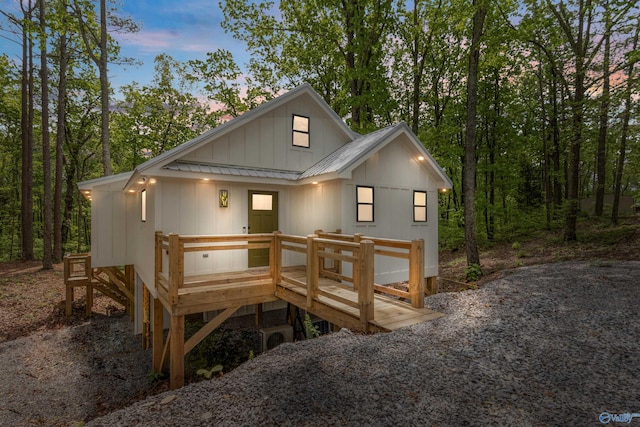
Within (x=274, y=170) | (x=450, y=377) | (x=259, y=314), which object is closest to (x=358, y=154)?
(x=274, y=170)

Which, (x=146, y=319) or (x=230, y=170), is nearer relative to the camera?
(x=230, y=170)

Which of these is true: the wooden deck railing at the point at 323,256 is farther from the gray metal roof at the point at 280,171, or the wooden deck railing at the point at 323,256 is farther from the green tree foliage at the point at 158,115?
the green tree foliage at the point at 158,115

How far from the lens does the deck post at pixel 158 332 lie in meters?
8.02

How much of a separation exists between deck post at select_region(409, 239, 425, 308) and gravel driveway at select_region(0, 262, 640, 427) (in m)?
0.60

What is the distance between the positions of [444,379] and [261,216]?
274 inches

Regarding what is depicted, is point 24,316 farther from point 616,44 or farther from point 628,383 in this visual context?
point 616,44

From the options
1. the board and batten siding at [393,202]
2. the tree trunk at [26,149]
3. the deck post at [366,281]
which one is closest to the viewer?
the deck post at [366,281]

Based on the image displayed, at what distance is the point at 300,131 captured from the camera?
10.5 m

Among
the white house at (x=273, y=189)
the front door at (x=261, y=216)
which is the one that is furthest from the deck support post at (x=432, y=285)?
the front door at (x=261, y=216)

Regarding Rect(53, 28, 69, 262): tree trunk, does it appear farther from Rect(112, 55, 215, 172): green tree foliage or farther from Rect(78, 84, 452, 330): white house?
Rect(78, 84, 452, 330): white house

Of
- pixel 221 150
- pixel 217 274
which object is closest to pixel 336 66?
pixel 221 150

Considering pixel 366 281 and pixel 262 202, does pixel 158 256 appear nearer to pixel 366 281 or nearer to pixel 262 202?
pixel 262 202

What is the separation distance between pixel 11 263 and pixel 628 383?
82.0 ft

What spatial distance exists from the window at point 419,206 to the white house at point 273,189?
4cm
